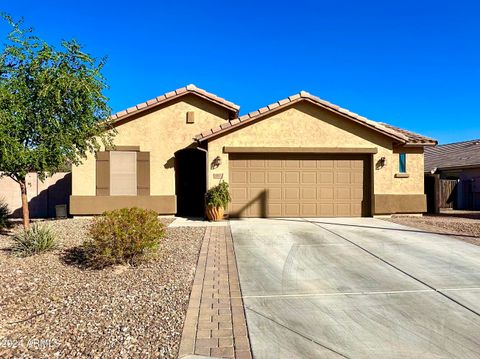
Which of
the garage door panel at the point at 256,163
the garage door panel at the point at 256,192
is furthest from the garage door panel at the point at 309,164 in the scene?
the garage door panel at the point at 256,192

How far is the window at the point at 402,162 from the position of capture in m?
13.9

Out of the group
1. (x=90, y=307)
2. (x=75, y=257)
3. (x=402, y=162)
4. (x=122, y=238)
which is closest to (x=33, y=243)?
(x=75, y=257)

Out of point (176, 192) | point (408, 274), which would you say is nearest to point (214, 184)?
point (176, 192)

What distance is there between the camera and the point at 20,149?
8211 millimetres

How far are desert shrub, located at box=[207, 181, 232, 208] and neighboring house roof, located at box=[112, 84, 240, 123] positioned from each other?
351 cm

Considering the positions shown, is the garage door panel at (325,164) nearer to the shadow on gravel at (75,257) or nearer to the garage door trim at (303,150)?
the garage door trim at (303,150)

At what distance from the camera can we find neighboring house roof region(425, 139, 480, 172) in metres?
21.1

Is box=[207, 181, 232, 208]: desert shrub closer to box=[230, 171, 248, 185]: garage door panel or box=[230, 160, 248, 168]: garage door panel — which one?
box=[230, 171, 248, 185]: garage door panel

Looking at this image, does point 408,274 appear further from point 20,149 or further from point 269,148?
point 20,149

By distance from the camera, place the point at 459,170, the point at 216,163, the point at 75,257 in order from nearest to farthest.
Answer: the point at 75,257, the point at 216,163, the point at 459,170

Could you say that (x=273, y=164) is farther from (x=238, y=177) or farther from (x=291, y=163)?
(x=238, y=177)

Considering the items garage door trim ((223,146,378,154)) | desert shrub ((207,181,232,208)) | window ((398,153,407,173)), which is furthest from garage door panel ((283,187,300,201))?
window ((398,153,407,173))

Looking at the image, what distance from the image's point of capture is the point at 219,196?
12.1 metres

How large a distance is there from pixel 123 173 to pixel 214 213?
412cm
